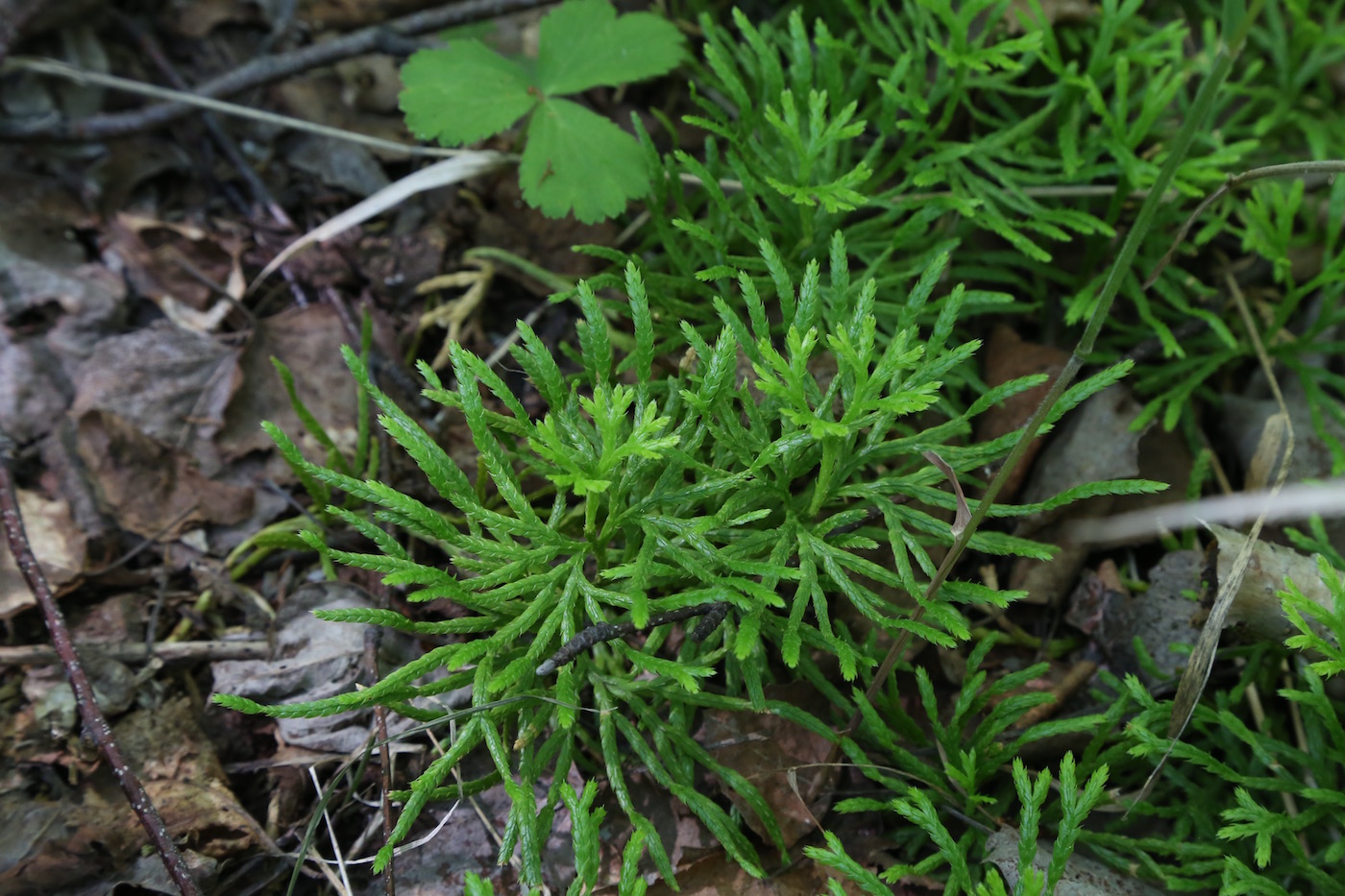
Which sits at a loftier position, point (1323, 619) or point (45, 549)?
point (45, 549)

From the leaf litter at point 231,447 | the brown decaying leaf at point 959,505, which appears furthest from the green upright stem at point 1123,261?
the leaf litter at point 231,447

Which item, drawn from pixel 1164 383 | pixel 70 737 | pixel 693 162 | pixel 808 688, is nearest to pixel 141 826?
pixel 70 737

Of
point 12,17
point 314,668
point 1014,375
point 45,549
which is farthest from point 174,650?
point 1014,375

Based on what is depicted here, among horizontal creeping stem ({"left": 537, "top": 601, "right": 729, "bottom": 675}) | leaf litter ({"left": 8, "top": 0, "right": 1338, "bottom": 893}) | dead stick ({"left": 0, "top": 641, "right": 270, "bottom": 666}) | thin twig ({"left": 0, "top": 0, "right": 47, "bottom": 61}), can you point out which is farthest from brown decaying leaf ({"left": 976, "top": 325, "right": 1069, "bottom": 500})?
thin twig ({"left": 0, "top": 0, "right": 47, "bottom": 61})

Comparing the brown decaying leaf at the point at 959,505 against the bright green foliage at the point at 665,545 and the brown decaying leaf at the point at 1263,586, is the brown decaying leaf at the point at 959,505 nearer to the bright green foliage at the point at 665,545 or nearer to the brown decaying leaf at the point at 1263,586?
the bright green foliage at the point at 665,545

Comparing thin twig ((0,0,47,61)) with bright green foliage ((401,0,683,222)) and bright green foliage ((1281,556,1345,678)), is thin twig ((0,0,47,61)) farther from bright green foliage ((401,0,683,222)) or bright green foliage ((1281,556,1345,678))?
bright green foliage ((1281,556,1345,678))

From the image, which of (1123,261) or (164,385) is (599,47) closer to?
(164,385)
